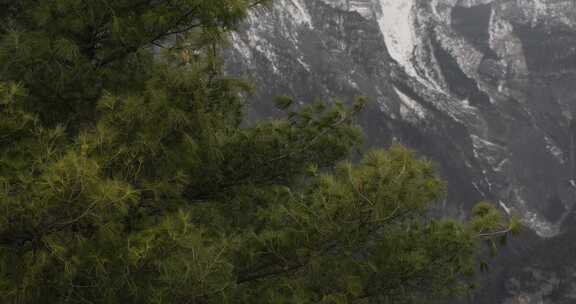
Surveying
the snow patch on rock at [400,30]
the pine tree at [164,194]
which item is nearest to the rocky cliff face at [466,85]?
the snow patch on rock at [400,30]

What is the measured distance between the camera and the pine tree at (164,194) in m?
5.29

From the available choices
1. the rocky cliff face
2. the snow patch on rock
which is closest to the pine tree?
the rocky cliff face

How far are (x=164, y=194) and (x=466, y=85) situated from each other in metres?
170

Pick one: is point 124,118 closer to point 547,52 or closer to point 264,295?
point 264,295

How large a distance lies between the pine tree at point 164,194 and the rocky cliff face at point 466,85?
348 ft

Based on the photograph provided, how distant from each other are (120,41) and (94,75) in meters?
0.55

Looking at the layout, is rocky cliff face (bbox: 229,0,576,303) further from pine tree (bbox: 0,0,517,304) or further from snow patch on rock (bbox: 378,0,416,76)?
pine tree (bbox: 0,0,517,304)

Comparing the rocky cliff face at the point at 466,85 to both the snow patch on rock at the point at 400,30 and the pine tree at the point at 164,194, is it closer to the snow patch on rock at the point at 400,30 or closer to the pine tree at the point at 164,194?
the snow patch on rock at the point at 400,30

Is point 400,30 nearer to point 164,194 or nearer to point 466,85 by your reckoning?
point 466,85

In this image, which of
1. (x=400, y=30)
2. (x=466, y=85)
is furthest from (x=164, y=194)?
(x=400, y=30)

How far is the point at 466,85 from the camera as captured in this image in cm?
16888

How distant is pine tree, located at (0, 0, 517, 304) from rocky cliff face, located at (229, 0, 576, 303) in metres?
106

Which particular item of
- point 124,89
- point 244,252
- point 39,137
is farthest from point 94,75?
point 244,252

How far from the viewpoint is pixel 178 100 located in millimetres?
7062
